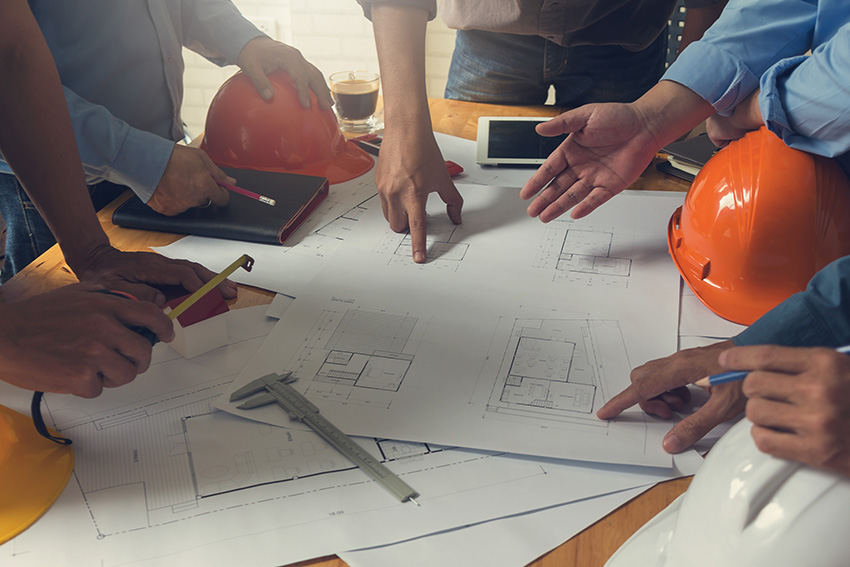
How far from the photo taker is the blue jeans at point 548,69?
1487 mm

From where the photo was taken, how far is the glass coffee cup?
1480 mm

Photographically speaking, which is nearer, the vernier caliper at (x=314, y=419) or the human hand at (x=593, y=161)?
the vernier caliper at (x=314, y=419)

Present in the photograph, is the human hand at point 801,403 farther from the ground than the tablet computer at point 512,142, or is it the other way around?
the human hand at point 801,403

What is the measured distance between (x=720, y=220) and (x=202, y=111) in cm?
273

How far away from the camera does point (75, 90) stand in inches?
44.3

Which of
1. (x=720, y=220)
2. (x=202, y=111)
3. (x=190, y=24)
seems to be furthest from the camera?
(x=202, y=111)

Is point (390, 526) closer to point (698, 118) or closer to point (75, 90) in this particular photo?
point (698, 118)

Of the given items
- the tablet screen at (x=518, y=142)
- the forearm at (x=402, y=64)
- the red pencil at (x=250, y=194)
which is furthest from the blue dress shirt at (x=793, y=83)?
the red pencil at (x=250, y=194)

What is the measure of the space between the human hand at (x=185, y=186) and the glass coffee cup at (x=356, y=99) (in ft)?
1.59

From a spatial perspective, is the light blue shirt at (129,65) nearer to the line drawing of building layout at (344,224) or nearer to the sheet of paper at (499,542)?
the line drawing of building layout at (344,224)

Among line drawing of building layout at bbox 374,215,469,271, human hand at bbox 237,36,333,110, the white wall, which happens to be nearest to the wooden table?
line drawing of building layout at bbox 374,215,469,271

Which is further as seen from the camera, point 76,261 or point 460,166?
point 460,166

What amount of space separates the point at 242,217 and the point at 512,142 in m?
0.58

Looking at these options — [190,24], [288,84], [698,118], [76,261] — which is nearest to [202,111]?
[190,24]
